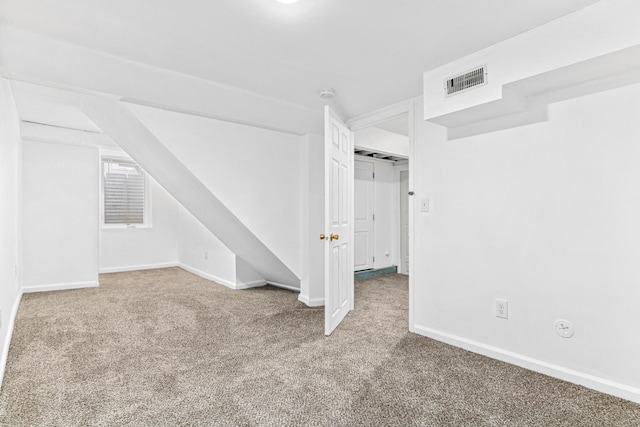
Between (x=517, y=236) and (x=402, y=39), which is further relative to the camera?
(x=517, y=236)

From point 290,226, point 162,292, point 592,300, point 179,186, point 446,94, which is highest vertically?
point 446,94

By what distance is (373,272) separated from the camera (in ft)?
17.7

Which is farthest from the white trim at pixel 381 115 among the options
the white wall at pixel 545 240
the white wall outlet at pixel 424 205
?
the white wall outlet at pixel 424 205

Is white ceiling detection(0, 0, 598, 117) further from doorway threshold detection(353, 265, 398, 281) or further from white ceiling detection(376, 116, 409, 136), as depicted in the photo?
doorway threshold detection(353, 265, 398, 281)

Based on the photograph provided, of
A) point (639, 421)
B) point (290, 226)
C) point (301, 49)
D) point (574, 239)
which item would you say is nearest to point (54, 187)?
point (290, 226)

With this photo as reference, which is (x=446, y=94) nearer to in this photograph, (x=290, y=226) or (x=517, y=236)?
(x=517, y=236)

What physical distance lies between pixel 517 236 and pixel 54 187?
209 inches

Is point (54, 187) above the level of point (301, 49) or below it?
below

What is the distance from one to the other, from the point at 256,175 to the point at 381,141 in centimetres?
191

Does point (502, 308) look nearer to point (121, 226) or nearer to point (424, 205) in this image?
point (424, 205)

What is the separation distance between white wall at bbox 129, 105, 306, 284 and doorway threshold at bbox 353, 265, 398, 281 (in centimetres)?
145

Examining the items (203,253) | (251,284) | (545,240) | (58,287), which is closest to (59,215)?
(58,287)

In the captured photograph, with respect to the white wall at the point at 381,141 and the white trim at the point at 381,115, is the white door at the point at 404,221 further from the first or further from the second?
the white trim at the point at 381,115

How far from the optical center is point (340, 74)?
249 cm
